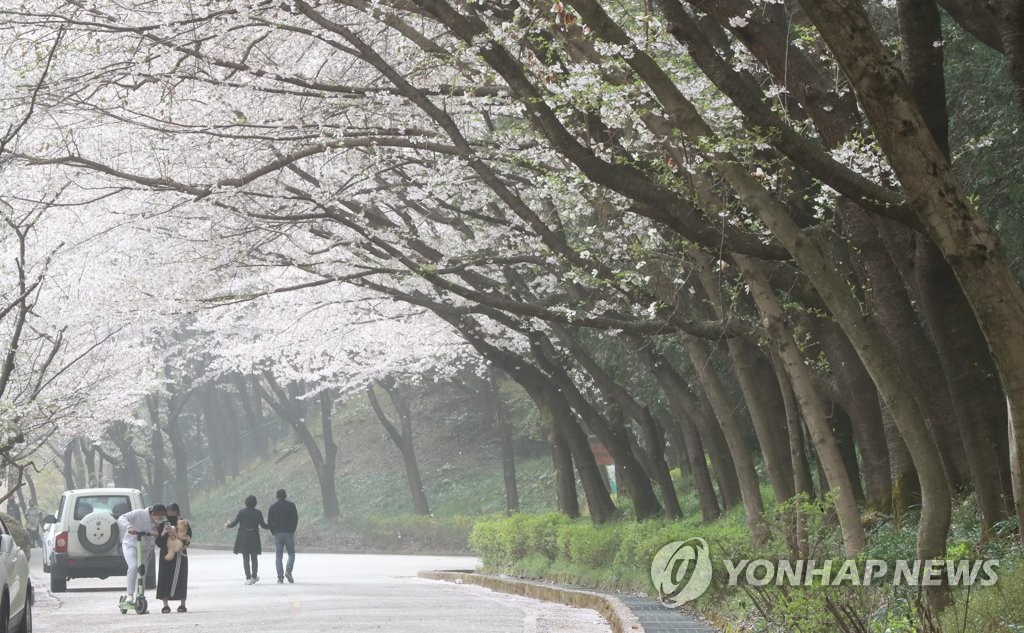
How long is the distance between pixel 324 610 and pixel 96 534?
9925 millimetres

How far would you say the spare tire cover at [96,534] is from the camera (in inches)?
941

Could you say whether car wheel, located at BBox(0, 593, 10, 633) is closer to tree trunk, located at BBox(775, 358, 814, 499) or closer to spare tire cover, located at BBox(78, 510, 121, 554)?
tree trunk, located at BBox(775, 358, 814, 499)

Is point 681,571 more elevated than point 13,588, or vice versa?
point 13,588

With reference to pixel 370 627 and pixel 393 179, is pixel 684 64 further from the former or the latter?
pixel 393 179

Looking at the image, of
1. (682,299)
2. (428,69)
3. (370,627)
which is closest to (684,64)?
(428,69)

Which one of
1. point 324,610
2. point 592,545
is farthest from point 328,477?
point 324,610

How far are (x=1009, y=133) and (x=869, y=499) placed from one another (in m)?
5.00

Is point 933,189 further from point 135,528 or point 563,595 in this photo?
point 135,528

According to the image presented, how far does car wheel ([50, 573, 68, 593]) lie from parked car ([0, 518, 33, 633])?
12.2 meters

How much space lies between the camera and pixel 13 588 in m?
11.2

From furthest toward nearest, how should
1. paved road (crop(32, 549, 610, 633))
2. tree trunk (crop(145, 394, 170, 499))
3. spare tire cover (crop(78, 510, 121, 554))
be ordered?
tree trunk (crop(145, 394, 170, 499)) < spare tire cover (crop(78, 510, 121, 554)) < paved road (crop(32, 549, 610, 633))

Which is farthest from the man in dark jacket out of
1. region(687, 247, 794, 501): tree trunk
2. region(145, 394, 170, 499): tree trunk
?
region(145, 394, 170, 499): tree trunk

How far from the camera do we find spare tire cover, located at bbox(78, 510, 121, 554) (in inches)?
941

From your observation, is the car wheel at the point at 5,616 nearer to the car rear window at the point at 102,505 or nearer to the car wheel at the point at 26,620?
the car wheel at the point at 26,620
